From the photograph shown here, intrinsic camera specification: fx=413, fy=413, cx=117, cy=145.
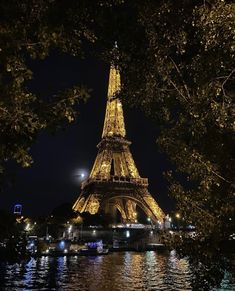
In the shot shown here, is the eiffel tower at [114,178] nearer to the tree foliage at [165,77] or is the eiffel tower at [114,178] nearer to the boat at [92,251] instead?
the boat at [92,251]

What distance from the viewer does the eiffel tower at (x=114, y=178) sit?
8369 cm

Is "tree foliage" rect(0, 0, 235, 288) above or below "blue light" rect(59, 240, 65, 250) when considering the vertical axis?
above

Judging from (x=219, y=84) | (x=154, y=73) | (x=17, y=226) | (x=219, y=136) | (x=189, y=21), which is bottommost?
Answer: (x=17, y=226)

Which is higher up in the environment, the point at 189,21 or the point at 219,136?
the point at 189,21

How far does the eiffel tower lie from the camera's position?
83.7 m

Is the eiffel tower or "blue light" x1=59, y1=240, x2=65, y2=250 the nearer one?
"blue light" x1=59, y1=240, x2=65, y2=250

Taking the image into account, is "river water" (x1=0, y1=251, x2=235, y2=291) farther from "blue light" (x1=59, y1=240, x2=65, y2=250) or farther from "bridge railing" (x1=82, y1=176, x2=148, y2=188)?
"bridge railing" (x1=82, y1=176, x2=148, y2=188)

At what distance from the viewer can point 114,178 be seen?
3428 inches

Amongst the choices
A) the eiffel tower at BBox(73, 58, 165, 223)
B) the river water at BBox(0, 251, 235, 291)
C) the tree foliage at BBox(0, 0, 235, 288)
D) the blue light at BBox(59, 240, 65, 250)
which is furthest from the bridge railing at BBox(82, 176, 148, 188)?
the tree foliage at BBox(0, 0, 235, 288)

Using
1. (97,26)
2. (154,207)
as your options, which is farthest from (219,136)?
(154,207)

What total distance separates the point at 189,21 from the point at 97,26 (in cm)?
173

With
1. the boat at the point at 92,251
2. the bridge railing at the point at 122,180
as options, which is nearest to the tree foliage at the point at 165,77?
the boat at the point at 92,251

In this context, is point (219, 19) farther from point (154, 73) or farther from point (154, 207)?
point (154, 207)

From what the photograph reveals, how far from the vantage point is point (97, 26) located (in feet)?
25.4
